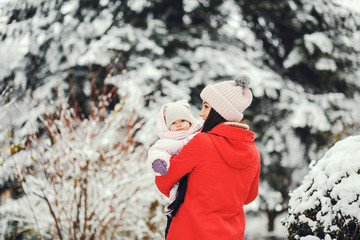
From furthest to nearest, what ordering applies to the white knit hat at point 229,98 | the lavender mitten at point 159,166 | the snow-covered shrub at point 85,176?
→ 1. the snow-covered shrub at point 85,176
2. the white knit hat at point 229,98
3. the lavender mitten at point 159,166

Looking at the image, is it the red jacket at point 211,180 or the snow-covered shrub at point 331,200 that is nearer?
the red jacket at point 211,180

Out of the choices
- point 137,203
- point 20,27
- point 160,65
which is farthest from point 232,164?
point 20,27

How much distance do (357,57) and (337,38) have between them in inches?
23.1

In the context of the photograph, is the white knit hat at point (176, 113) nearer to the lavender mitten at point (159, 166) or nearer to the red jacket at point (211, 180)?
the red jacket at point (211, 180)

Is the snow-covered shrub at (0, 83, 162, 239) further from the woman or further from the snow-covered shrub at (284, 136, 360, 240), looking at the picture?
the snow-covered shrub at (284, 136, 360, 240)

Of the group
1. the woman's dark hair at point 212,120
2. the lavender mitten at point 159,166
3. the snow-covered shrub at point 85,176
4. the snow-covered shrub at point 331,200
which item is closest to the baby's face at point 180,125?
the woman's dark hair at point 212,120

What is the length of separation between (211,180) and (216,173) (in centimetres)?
4

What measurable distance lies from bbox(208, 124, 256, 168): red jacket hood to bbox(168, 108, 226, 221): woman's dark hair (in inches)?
2.5

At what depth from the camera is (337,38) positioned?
5660mm

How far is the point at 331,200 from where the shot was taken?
1882mm

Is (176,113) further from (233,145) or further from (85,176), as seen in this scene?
(85,176)

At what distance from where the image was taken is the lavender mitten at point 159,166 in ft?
4.65

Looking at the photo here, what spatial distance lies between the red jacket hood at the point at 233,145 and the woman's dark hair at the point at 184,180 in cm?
6

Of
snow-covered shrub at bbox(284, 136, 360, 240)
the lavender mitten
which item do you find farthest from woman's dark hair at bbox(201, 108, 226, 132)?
snow-covered shrub at bbox(284, 136, 360, 240)
